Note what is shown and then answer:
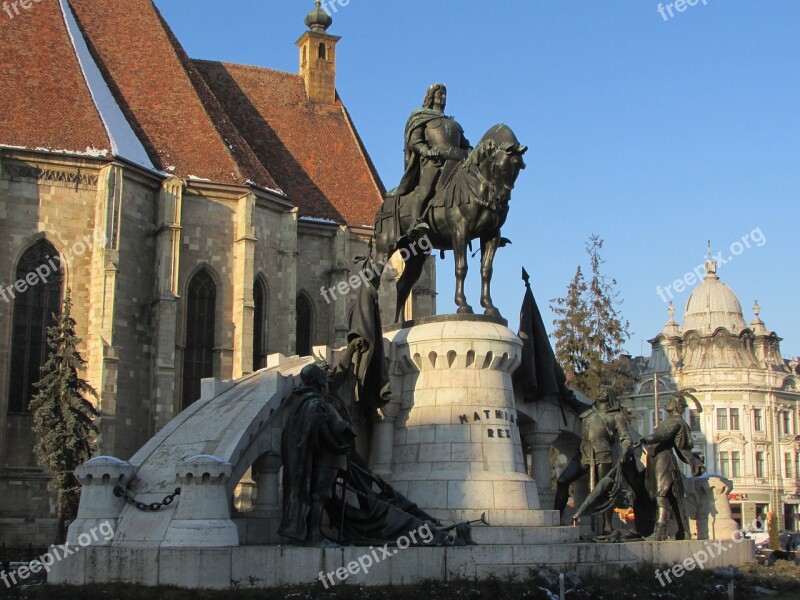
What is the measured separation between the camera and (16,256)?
29188mm

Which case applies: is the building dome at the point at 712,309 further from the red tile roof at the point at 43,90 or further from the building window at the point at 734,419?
the red tile roof at the point at 43,90

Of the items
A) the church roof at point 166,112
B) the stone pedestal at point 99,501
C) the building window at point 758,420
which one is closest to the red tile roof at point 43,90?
the church roof at point 166,112

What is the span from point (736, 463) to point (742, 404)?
3174 mm

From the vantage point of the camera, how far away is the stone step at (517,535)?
1213 cm

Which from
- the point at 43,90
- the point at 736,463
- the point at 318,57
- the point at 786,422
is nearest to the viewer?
the point at 43,90

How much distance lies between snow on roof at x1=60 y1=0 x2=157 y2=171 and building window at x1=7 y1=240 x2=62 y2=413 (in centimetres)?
386

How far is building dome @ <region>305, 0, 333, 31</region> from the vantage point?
152ft

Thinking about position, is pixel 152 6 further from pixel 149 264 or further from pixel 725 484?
pixel 725 484

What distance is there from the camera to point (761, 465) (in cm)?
5419

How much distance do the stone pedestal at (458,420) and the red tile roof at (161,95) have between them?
20640mm

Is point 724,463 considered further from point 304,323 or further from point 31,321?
point 31,321

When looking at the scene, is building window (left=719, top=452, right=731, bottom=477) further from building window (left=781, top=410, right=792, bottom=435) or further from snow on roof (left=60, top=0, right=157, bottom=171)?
snow on roof (left=60, top=0, right=157, bottom=171)

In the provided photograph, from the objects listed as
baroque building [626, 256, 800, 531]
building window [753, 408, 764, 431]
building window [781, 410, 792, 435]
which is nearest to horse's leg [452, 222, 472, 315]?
baroque building [626, 256, 800, 531]

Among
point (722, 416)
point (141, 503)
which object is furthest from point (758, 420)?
point (141, 503)
